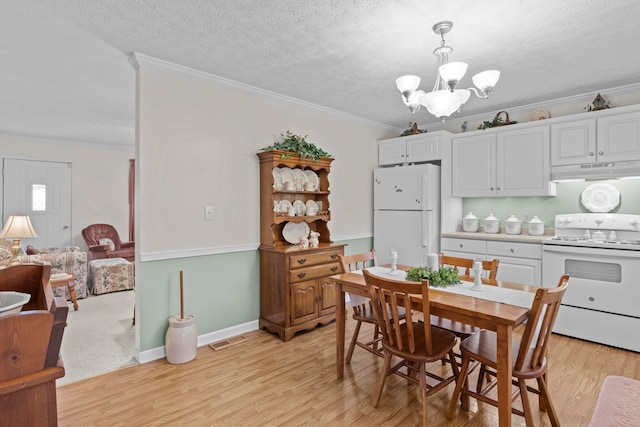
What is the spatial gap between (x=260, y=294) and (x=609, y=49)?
146 inches

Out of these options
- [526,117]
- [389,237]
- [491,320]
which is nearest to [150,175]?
[491,320]

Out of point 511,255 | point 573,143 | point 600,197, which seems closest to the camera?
point 573,143

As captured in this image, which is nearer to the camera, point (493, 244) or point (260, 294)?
point (260, 294)

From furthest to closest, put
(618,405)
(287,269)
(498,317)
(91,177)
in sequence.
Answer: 1. (91,177)
2. (287,269)
3. (498,317)
4. (618,405)

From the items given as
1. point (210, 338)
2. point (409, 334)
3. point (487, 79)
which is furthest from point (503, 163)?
point (210, 338)

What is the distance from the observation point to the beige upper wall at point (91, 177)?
19.0 feet

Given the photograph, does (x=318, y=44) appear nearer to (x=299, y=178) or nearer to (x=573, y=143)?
(x=299, y=178)

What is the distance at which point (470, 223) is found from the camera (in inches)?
170

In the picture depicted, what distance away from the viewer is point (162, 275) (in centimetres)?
290

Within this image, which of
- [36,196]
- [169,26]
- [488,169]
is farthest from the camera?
[36,196]

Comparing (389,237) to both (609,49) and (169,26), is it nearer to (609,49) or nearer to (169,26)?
(609,49)

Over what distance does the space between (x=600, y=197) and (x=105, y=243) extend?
7.16m

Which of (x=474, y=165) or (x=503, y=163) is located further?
(x=474, y=165)

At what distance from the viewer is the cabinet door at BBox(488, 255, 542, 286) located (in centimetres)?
351
